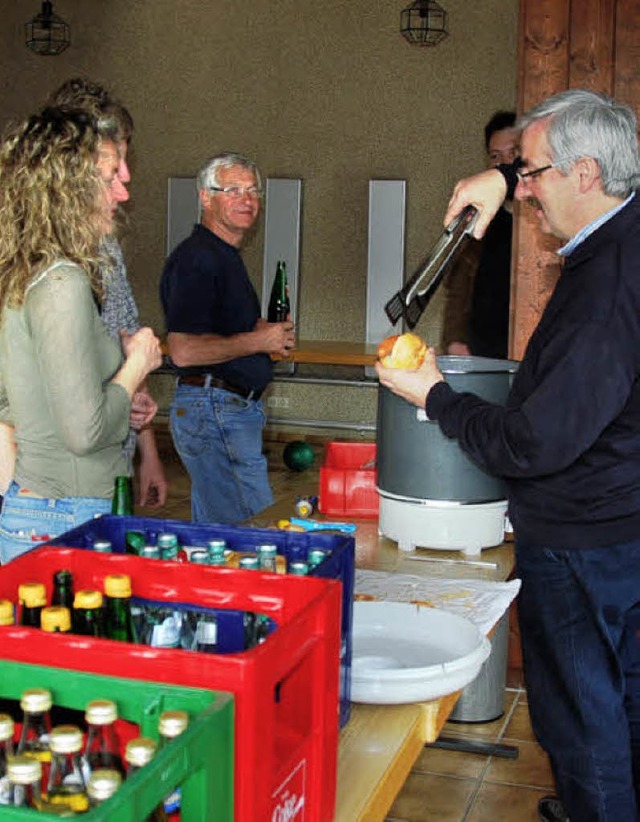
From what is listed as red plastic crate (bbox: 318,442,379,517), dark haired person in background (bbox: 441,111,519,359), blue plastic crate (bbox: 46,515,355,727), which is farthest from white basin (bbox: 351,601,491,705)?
dark haired person in background (bbox: 441,111,519,359)

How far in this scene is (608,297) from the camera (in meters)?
2.01

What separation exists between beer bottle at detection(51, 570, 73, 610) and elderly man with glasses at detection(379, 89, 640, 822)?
920 millimetres

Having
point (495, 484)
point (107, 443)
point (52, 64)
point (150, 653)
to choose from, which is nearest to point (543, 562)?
point (495, 484)

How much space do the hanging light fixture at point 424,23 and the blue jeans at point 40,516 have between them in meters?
5.95

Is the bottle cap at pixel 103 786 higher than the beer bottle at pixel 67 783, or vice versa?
the bottle cap at pixel 103 786

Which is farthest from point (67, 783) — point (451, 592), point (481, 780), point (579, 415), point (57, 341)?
point (481, 780)

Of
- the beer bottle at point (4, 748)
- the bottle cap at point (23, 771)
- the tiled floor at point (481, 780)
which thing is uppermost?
the bottle cap at point (23, 771)

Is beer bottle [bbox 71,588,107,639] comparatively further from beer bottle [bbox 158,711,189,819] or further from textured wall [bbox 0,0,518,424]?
textured wall [bbox 0,0,518,424]

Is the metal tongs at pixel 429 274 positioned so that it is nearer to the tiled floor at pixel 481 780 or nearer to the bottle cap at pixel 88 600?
the tiled floor at pixel 481 780

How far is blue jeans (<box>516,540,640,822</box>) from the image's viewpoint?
2.17 meters

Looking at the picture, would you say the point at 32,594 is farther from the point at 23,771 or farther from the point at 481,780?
the point at 481,780

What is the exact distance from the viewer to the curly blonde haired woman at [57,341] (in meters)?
2.00

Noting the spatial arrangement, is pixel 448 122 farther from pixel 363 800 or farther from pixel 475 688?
pixel 363 800

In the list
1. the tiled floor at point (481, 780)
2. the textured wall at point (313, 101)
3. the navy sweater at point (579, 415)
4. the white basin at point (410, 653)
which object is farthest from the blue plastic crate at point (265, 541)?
the textured wall at point (313, 101)
